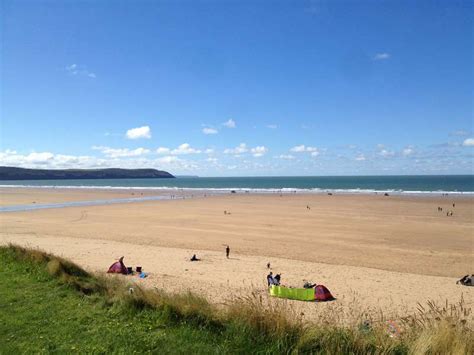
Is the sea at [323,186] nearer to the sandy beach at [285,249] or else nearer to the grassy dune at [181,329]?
the sandy beach at [285,249]

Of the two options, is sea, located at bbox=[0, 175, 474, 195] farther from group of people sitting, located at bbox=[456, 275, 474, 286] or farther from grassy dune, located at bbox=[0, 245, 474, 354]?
grassy dune, located at bbox=[0, 245, 474, 354]

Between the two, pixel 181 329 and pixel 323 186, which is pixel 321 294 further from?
pixel 323 186

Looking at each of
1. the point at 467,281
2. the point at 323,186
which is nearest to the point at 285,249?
the point at 467,281

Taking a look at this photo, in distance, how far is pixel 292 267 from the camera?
1642 centimetres

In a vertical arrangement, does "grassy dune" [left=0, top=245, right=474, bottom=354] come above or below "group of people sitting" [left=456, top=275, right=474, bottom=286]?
above

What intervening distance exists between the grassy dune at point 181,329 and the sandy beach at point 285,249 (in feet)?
11.6

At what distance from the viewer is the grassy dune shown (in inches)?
210

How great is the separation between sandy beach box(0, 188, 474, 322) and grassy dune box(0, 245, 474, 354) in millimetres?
3537

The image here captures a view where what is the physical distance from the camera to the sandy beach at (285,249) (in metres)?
13.1

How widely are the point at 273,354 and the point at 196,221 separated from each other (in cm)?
2725

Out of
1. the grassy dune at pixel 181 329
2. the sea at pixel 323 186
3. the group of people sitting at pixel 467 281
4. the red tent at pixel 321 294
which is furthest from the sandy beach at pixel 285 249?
the sea at pixel 323 186

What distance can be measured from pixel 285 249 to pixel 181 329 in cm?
1499

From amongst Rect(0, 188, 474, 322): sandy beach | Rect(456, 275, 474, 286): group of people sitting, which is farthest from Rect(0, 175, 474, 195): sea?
Rect(456, 275, 474, 286): group of people sitting

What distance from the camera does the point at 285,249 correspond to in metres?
20.5
